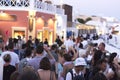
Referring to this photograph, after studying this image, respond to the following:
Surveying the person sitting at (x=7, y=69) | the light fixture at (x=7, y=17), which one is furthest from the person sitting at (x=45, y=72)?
the light fixture at (x=7, y=17)

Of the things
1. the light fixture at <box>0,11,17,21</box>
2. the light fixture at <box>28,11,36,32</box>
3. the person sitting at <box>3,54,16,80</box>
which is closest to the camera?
the person sitting at <box>3,54,16,80</box>

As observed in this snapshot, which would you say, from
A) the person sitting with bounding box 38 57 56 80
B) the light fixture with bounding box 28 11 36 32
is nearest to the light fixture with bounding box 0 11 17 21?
the light fixture with bounding box 28 11 36 32

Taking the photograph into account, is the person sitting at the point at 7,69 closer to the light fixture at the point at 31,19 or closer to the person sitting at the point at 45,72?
the person sitting at the point at 45,72

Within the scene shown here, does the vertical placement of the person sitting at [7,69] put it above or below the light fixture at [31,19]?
above

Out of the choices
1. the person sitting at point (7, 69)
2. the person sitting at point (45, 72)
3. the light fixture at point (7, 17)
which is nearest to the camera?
the person sitting at point (45, 72)

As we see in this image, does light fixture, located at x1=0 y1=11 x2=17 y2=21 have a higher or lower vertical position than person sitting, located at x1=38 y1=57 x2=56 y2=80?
lower

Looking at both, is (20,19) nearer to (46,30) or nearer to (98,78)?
(46,30)

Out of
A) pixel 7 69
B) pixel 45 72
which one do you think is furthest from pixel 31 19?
pixel 45 72

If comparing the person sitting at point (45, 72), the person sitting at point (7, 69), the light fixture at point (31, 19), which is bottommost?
the light fixture at point (31, 19)

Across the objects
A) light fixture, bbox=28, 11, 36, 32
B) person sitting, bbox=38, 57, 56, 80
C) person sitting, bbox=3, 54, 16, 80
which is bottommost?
light fixture, bbox=28, 11, 36, 32

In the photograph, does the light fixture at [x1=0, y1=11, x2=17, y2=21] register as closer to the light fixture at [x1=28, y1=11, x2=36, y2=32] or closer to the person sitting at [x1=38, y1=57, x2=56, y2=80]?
the light fixture at [x1=28, y1=11, x2=36, y2=32]

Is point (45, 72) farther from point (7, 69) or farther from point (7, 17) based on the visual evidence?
point (7, 17)

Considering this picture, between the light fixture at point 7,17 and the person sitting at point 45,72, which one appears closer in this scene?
the person sitting at point 45,72

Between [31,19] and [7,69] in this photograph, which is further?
[31,19]
